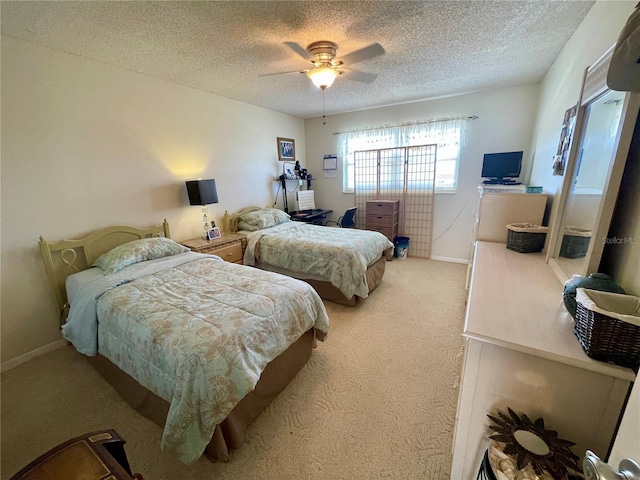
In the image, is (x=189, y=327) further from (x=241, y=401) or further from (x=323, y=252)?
(x=323, y=252)

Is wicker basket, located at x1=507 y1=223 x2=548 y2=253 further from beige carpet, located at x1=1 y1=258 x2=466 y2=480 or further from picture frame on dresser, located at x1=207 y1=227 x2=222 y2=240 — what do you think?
picture frame on dresser, located at x1=207 y1=227 x2=222 y2=240

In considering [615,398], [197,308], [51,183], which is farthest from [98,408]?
[615,398]

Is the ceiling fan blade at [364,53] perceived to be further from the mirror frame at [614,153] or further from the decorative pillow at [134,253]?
the decorative pillow at [134,253]

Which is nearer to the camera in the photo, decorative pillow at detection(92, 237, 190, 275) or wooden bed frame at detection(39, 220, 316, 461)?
wooden bed frame at detection(39, 220, 316, 461)

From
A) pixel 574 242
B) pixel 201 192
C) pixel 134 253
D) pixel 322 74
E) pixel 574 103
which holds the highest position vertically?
pixel 322 74

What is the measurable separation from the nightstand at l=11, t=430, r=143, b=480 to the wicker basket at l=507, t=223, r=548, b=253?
246 centimetres

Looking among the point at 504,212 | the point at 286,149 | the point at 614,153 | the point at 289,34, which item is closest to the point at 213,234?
the point at 286,149

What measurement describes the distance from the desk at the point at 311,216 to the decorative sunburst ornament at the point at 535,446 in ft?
13.1

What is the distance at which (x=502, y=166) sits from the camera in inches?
134

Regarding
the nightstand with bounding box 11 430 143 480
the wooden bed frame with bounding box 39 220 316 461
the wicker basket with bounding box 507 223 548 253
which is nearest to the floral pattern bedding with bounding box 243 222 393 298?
the wooden bed frame with bounding box 39 220 316 461

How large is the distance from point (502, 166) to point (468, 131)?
2.55 ft

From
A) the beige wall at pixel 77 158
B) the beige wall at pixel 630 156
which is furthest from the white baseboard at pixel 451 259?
the beige wall at pixel 77 158

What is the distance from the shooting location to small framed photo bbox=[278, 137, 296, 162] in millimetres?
4594

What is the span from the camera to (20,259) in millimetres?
2098
